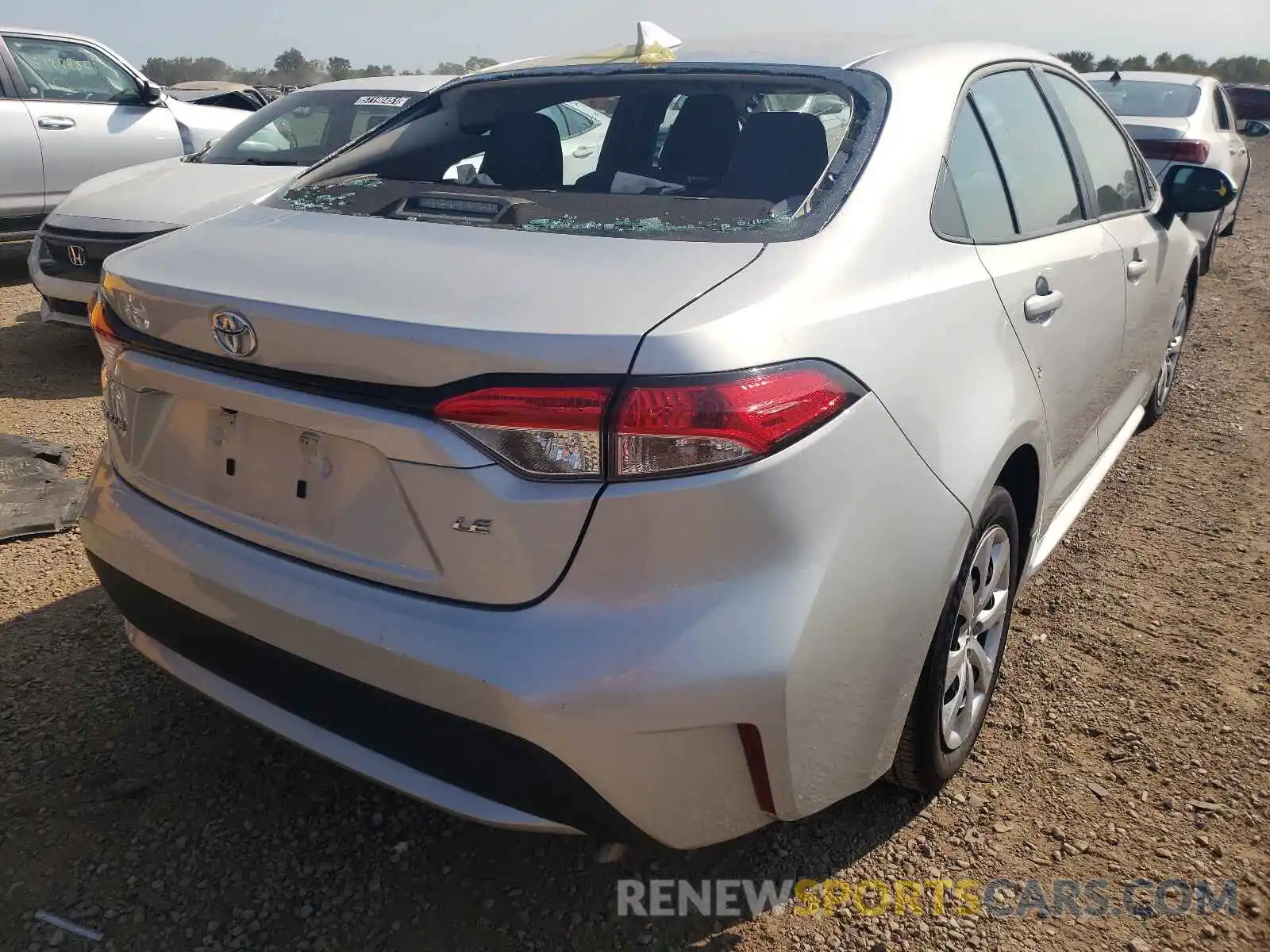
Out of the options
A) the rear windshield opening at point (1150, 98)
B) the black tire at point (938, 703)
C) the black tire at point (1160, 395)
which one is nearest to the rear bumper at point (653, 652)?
the black tire at point (938, 703)

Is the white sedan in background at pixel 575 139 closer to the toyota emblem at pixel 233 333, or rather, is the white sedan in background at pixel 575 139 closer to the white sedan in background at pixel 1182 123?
the toyota emblem at pixel 233 333

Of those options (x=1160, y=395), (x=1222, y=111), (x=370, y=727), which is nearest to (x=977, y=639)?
(x=370, y=727)

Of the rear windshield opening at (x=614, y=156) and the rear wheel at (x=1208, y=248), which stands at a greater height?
the rear windshield opening at (x=614, y=156)

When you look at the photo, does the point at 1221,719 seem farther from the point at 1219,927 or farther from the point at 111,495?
the point at 111,495

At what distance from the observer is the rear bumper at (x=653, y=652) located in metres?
1.51

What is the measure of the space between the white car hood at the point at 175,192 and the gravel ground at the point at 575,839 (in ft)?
8.69

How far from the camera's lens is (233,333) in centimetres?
173

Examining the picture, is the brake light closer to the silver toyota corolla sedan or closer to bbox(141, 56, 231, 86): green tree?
the silver toyota corolla sedan

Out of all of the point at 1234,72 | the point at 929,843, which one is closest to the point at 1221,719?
the point at 929,843

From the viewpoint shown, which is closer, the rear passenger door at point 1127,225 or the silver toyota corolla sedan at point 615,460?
the silver toyota corolla sedan at point 615,460

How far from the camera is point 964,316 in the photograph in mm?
1969

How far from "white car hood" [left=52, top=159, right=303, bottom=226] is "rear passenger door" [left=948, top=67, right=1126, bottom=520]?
372 cm

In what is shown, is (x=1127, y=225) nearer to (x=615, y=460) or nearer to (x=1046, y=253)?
(x=1046, y=253)

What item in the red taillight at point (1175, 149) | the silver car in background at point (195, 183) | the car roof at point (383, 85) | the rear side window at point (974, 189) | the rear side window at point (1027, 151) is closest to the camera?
the rear side window at point (974, 189)
